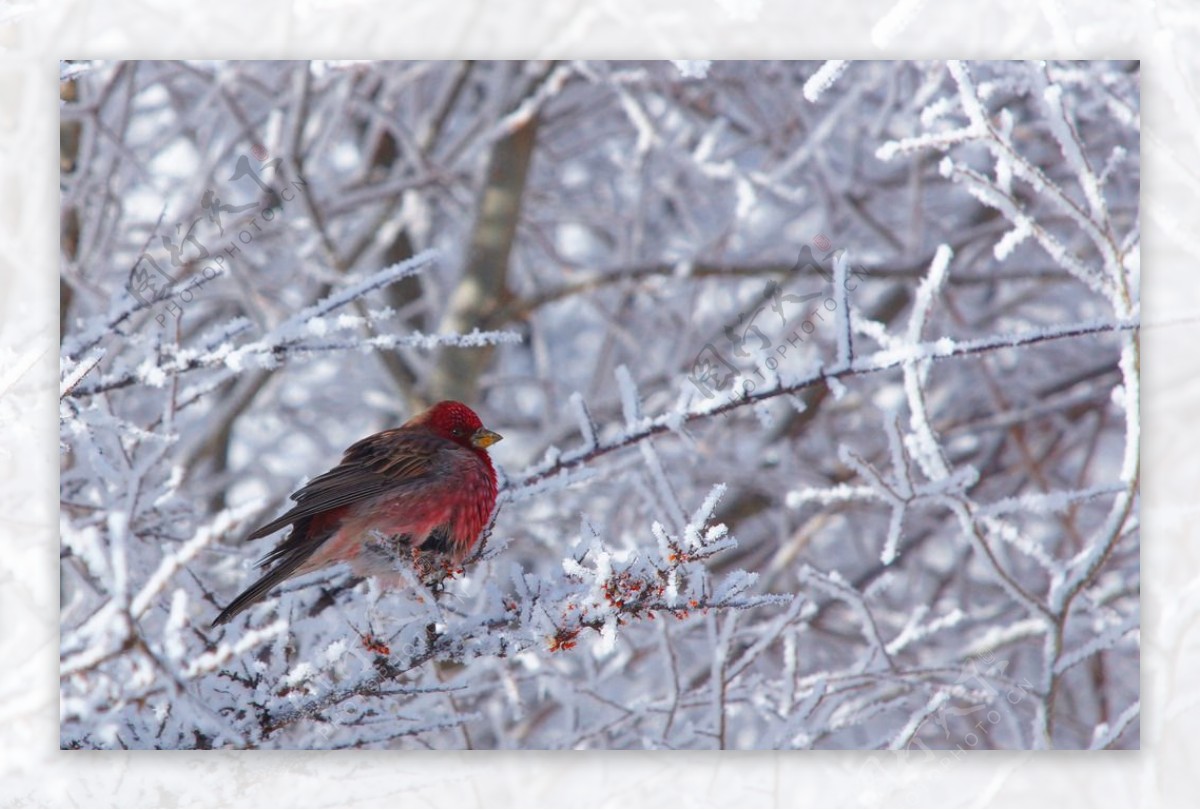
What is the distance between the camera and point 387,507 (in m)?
3.30

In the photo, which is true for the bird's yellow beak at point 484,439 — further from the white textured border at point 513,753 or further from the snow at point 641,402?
the white textured border at point 513,753

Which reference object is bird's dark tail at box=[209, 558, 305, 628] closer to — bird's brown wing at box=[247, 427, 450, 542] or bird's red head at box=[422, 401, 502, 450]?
bird's brown wing at box=[247, 427, 450, 542]

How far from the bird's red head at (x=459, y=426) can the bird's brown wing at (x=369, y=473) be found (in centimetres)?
5

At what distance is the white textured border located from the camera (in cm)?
331

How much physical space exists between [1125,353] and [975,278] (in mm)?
1821

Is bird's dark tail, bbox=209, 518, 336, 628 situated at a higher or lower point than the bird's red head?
lower

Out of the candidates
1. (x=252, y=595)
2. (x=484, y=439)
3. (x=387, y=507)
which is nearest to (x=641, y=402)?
(x=484, y=439)

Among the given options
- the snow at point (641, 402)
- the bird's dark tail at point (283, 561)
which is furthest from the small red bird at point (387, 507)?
the snow at point (641, 402)

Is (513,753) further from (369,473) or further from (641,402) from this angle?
(641,402)

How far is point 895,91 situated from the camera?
464 cm

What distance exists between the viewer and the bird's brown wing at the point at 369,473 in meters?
3.26

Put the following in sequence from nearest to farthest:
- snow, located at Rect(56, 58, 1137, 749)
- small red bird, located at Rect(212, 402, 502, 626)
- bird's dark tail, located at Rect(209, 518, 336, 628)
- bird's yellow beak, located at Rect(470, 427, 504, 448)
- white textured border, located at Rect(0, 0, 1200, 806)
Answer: snow, located at Rect(56, 58, 1137, 749) < bird's dark tail, located at Rect(209, 518, 336, 628) < small red bird, located at Rect(212, 402, 502, 626) < white textured border, located at Rect(0, 0, 1200, 806) < bird's yellow beak, located at Rect(470, 427, 504, 448)

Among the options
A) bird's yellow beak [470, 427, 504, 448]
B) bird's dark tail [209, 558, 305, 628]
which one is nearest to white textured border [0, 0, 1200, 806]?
bird's dark tail [209, 558, 305, 628]

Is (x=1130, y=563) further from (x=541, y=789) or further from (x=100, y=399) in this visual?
(x=100, y=399)
